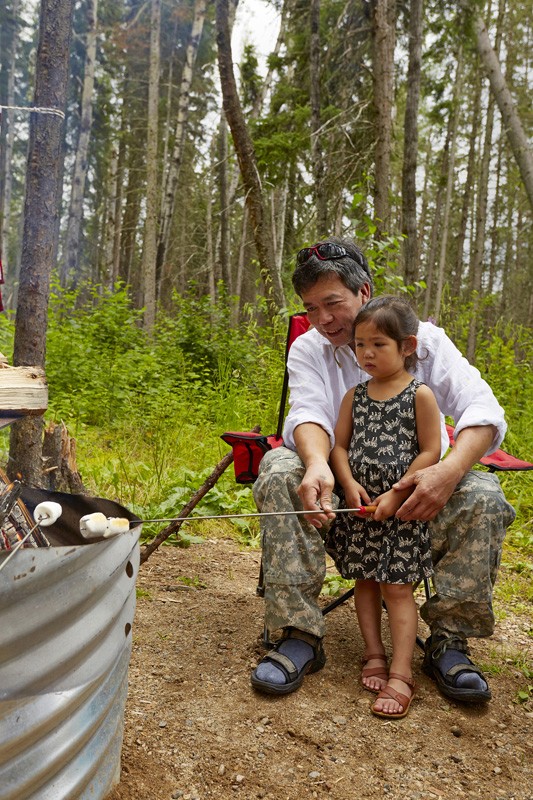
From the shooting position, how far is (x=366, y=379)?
2438 millimetres

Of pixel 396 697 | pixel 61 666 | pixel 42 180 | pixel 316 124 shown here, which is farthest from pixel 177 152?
pixel 61 666

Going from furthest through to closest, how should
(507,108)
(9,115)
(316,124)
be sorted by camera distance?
1. (9,115)
2. (316,124)
3. (507,108)

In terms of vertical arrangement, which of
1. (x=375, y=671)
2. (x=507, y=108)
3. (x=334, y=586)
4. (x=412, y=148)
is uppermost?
(x=507, y=108)

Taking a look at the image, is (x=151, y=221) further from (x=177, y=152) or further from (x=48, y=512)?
(x=48, y=512)

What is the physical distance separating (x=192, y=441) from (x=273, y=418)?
2.08 feet

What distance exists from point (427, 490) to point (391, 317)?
21.4 inches

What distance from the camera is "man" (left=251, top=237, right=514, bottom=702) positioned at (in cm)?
196

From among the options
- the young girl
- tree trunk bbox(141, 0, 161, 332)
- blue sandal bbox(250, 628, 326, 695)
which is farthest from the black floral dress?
tree trunk bbox(141, 0, 161, 332)

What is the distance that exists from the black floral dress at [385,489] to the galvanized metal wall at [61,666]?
0.93 meters

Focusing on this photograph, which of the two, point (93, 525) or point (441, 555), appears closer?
point (93, 525)

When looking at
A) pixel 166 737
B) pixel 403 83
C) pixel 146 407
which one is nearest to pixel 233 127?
pixel 146 407

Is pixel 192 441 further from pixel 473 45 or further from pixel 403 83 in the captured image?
pixel 403 83

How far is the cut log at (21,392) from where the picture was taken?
4.64ft

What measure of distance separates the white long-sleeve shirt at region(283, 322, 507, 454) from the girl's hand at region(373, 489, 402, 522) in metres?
0.36
